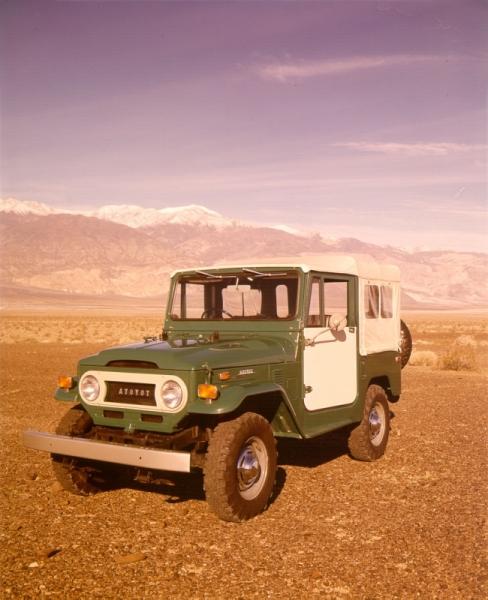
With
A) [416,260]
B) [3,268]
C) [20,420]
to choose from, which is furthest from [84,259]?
[20,420]

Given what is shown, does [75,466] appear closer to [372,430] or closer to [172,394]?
[172,394]

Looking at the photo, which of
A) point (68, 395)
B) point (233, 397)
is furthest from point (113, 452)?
point (68, 395)

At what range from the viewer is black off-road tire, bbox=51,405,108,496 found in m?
6.39

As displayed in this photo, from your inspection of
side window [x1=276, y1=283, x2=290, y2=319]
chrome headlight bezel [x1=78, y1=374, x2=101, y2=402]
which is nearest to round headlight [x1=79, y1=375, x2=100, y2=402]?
chrome headlight bezel [x1=78, y1=374, x2=101, y2=402]

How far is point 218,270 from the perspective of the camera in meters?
7.53

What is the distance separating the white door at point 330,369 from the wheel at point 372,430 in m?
0.46

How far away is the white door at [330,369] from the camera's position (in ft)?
22.8

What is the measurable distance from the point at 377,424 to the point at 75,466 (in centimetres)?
406

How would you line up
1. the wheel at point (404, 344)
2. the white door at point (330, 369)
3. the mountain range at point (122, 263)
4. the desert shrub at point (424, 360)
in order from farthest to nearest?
the mountain range at point (122, 263) → the desert shrub at point (424, 360) → the wheel at point (404, 344) → the white door at point (330, 369)

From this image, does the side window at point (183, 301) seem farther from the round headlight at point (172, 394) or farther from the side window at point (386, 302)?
the side window at point (386, 302)

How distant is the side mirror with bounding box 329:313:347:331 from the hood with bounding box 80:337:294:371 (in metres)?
0.69

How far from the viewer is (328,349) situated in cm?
731

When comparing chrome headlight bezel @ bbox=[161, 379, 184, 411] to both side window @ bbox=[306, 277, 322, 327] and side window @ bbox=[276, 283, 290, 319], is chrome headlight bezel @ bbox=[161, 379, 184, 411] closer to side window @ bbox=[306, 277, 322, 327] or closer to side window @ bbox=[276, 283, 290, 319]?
side window @ bbox=[276, 283, 290, 319]

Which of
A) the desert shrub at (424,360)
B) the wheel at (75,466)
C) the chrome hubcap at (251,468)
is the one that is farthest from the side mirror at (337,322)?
the desert shrub at (424,360)
